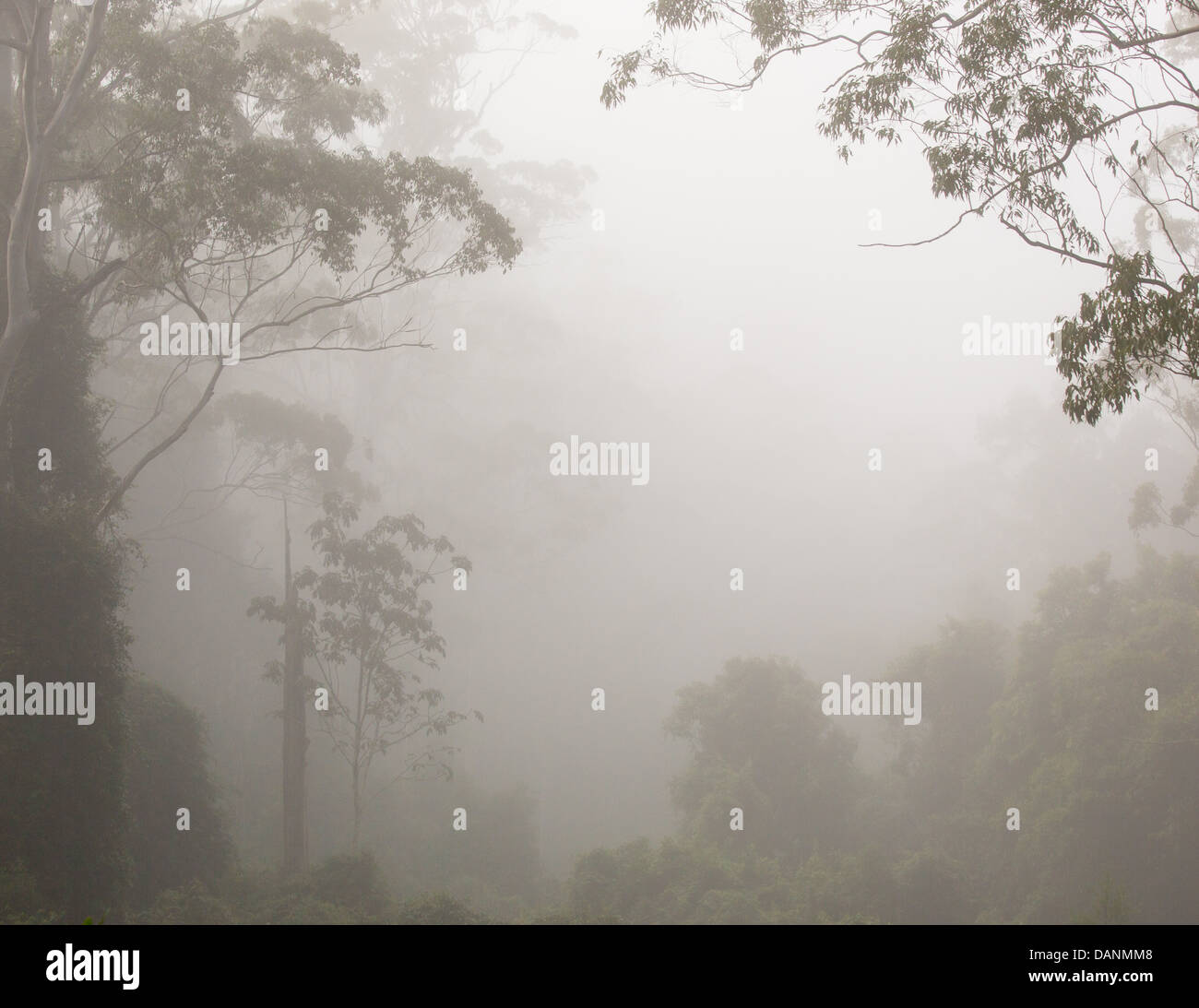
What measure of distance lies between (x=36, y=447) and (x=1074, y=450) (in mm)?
40034

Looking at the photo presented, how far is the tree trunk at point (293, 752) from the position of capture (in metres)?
18.0

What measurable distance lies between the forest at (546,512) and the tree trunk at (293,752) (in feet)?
0.39

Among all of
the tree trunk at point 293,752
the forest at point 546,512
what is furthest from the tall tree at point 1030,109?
the tree trunk at point 293,752

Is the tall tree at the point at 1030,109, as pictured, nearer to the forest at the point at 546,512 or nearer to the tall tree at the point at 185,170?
the forest at the point at 546,512

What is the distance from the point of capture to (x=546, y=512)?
40.5m

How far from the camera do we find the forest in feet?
34.1

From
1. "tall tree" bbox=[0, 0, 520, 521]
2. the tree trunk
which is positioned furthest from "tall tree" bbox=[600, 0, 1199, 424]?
the tree trunk

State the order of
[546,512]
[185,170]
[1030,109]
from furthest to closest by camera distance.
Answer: [546,512] → [185,170] → [1030,109]

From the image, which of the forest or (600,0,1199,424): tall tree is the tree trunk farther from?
(600,0,1199,424): tall tree

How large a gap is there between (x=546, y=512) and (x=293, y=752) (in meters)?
23.1

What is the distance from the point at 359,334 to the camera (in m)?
21.0

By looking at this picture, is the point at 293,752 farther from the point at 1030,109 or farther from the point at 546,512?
the point at 546,512

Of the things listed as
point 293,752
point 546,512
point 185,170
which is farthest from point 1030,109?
point 546,512

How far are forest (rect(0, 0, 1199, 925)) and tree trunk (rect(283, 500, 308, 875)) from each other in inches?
4.7
